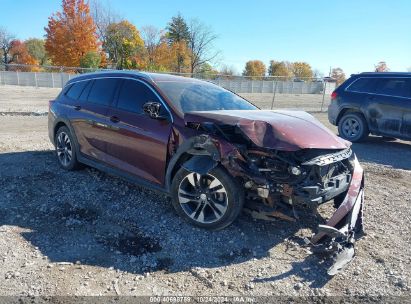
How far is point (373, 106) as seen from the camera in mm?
9086

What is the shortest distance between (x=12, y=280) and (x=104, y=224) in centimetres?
120

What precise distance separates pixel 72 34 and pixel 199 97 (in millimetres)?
46280

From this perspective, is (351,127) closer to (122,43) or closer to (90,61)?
(90,61)

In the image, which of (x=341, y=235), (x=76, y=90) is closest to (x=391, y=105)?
(x=341, y=235)

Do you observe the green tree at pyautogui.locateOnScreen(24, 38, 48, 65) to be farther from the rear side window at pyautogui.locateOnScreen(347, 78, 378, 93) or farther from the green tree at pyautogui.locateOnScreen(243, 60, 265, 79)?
the rear side window at pyautogui.locateOnScreen(347, 78, 378, 93)

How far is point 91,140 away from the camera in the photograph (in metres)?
5.31

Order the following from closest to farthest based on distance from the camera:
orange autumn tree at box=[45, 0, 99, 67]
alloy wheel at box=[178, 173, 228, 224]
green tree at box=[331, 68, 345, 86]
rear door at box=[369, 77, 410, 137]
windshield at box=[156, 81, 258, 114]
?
alloy wheel at box=[178, 173, 228, 224], windshield at box=[156, 81, 258, 114], rear door at box=[369, 77, 410, 137], green tree at box=[331, 68, 345, 86], orange autumn tree at box=[45, 0, 99, 67]

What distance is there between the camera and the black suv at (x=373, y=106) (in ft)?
28.3

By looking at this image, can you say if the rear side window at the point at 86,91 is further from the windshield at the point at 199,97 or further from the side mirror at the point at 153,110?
the side mirror at the point at 153,110

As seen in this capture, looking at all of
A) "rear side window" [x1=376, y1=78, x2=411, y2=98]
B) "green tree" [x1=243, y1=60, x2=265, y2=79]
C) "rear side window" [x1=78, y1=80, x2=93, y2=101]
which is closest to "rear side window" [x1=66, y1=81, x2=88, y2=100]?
"rear side window" [x1=78, y1=80, x2=93, y2=101]

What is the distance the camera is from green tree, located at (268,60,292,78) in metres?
81.0

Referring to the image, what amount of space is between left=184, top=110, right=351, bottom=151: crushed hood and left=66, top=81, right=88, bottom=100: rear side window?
254cm

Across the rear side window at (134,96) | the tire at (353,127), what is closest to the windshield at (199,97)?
A: the rear side window at (134,96)

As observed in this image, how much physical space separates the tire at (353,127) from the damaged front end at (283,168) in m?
5.95
